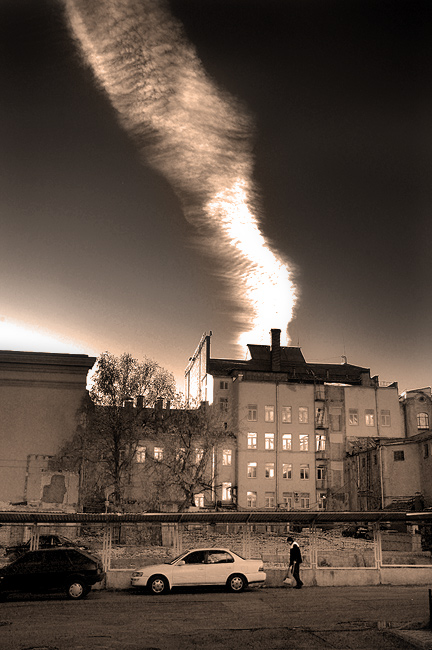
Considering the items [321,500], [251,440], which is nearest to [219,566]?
[251,440]

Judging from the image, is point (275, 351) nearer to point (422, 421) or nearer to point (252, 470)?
point (252, 470)

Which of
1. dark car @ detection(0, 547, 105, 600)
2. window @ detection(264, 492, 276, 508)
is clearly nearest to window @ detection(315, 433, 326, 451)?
window @ detection(264, 492, 276, 508)

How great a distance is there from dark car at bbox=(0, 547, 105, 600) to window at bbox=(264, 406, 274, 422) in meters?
44.8

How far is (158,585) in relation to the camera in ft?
72.0

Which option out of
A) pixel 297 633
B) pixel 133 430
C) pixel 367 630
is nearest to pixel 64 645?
pixel 297 633

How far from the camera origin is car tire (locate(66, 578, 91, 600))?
20.6m

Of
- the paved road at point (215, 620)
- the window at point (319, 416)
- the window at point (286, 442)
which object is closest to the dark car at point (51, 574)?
the paved road at point (215, 620)

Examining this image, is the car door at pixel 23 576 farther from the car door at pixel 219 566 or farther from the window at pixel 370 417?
the window at pixel 370 417

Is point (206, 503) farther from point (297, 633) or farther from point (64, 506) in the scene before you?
point (297, 633)

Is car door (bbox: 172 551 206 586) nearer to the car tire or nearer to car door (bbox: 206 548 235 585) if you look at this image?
car door (bbox: 206 548 235 585)

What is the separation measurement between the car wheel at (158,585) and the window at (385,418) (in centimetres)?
4897

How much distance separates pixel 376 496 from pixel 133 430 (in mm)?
23434

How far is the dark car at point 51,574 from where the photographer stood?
20.6m

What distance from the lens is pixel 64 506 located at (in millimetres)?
46531
